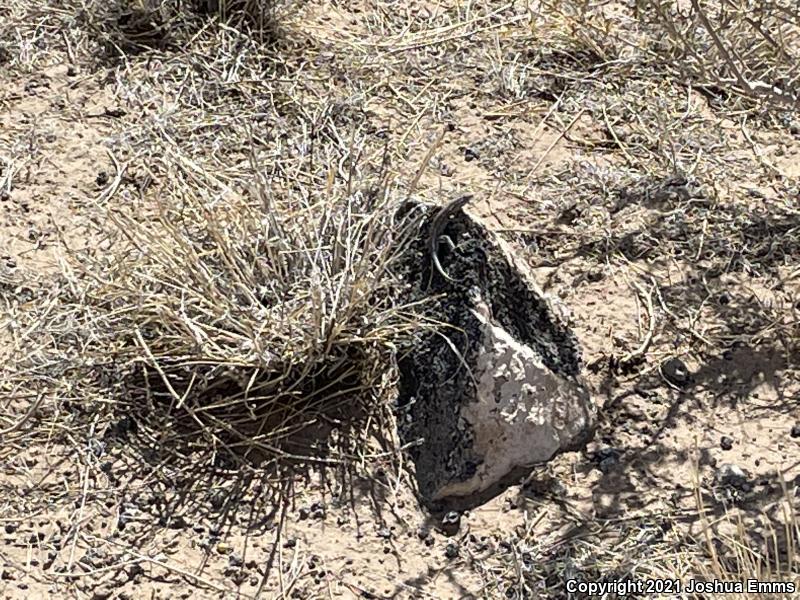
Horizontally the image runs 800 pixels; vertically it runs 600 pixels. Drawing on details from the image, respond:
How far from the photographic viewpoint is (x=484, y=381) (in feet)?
8.65

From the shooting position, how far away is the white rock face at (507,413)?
263 centimetres

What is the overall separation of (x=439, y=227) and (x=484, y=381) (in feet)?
1.29

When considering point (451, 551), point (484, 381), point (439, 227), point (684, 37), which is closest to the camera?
point (451, 551)

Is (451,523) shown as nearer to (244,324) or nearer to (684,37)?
(244,324)

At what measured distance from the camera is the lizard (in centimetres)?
276

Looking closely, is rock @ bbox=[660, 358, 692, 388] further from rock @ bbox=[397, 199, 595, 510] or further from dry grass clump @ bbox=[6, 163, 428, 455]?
dry grass clump @ bbox=[6, 163, 428, 455]

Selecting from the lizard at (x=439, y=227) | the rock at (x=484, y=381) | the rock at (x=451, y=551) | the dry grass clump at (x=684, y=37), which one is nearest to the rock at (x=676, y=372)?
the rock at (x=484, y=381)

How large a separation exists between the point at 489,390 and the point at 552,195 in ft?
3.05

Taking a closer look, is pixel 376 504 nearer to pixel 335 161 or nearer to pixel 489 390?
pixel 489 390

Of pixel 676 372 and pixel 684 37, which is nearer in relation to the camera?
pixel 676 372

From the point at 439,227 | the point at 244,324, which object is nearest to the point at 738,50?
the point at 439,227

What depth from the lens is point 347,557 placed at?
2494 millimetres

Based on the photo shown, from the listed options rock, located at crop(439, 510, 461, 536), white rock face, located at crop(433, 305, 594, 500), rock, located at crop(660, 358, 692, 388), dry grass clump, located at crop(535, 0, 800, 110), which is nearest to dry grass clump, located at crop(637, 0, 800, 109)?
dry grass clump, located at crop(535, 0, 800, 110)

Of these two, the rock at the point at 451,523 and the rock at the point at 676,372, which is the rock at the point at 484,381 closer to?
the rock at the point at 451,523
